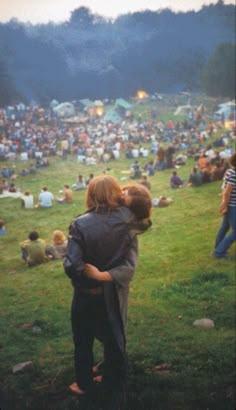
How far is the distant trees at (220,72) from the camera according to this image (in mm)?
17047

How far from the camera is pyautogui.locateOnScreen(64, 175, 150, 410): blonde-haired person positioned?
121 inches

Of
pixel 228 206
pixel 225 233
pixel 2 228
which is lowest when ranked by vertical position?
pixel 225 233

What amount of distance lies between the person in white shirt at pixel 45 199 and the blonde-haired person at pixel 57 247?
212 centimetres

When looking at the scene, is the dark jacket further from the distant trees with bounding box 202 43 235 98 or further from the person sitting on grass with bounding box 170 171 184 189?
the distant trees with bounding box 202 43 235 98

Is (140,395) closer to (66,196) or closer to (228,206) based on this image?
(228,206)

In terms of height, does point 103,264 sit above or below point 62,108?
below

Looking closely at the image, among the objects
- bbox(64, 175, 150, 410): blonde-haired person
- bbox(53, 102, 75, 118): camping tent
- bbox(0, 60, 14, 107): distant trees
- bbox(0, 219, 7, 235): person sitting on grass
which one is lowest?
bbox(0, 219, 7, 235): person sitting on grass

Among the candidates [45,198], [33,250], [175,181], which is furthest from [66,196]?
[175,181]

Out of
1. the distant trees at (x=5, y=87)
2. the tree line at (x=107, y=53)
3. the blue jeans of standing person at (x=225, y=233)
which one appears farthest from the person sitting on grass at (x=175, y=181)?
the distant trees at (x=5, y=87)

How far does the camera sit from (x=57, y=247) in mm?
7910

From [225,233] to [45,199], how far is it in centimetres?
485

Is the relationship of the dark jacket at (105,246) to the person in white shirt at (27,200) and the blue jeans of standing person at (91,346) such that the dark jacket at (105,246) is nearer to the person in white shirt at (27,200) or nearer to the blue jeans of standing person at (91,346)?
the blue jeans of standing person at (91,346)

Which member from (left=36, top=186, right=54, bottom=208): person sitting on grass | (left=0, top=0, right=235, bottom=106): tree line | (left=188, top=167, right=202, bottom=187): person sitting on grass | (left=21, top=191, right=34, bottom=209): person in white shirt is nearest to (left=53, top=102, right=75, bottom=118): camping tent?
(left=0, top=0, right=235, bottom=106): tree line

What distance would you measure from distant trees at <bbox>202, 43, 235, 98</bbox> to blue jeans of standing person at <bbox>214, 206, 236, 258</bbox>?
10.3 m
